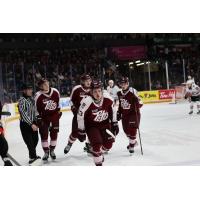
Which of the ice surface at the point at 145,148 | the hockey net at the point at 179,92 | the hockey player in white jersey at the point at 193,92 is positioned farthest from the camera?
the hockey net at the point at 179,92

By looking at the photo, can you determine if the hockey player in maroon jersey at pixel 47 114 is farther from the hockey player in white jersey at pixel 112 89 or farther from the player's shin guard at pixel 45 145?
the hockey player in white jersey at pixel 112 89

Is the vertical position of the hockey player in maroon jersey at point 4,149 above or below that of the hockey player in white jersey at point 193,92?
→ below

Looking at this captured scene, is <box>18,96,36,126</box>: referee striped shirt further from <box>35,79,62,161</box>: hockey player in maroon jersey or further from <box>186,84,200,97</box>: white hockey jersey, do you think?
<box>186,84,200,97</box>: white hockey jersey

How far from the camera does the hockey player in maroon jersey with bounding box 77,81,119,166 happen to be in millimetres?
4137

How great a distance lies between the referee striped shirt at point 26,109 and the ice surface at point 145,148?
24cm

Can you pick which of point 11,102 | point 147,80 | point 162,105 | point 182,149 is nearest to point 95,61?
point 147,80

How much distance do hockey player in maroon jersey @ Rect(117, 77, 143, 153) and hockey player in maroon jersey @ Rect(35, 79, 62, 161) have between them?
66cm

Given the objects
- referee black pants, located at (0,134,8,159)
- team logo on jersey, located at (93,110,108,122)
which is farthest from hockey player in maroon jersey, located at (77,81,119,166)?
referee black pants, located at (0,134,8,159)

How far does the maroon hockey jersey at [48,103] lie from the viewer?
4.68 metres

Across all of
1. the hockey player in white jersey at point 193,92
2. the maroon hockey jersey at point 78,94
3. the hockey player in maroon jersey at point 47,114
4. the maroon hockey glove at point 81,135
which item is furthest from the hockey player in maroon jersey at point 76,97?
the hockey player in white jersey at point 193,92

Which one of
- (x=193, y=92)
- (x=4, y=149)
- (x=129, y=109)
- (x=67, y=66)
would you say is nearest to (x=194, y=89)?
(x=193, y=92)

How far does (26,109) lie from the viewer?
4562 millimetres

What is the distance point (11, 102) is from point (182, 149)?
183cm
